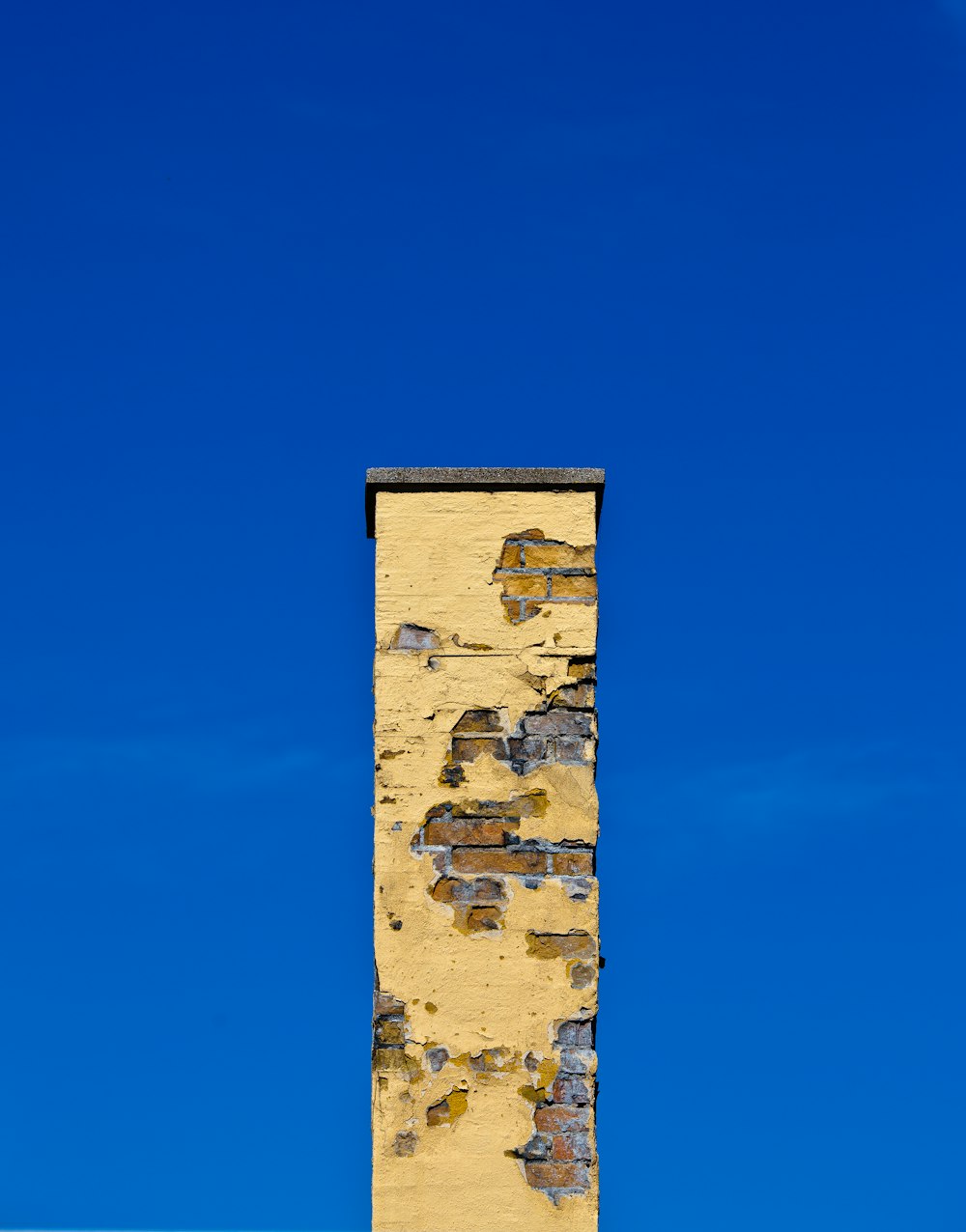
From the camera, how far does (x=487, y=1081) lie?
336 cm

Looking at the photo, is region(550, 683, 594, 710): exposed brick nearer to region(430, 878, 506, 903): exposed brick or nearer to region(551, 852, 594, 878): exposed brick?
region(551, 852, 594, 878): exposed brick

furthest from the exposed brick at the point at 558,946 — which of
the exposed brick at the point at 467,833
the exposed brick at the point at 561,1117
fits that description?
the exposed brick at the point at 561,1117

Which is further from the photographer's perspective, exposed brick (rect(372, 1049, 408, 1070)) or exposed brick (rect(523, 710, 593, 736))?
exposed brick (rect(523, 710, 593, 736))

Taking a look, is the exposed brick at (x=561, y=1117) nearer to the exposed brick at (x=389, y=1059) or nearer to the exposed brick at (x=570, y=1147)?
the exposed brick at (x=570, y=1147)

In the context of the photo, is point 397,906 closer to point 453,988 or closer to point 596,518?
point 453,988

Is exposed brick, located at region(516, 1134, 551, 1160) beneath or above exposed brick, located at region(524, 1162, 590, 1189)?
above

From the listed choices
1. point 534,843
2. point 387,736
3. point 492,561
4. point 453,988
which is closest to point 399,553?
point 492,561

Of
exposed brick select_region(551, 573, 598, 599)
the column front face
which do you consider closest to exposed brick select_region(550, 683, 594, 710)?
the column front face

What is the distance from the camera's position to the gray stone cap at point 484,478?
3639 millimetres

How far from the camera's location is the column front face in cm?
332

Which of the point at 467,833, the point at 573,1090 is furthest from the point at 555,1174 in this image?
the point at 467,833

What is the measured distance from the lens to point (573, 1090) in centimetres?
336

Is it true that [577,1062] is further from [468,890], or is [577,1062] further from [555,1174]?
Result: [468,890]
